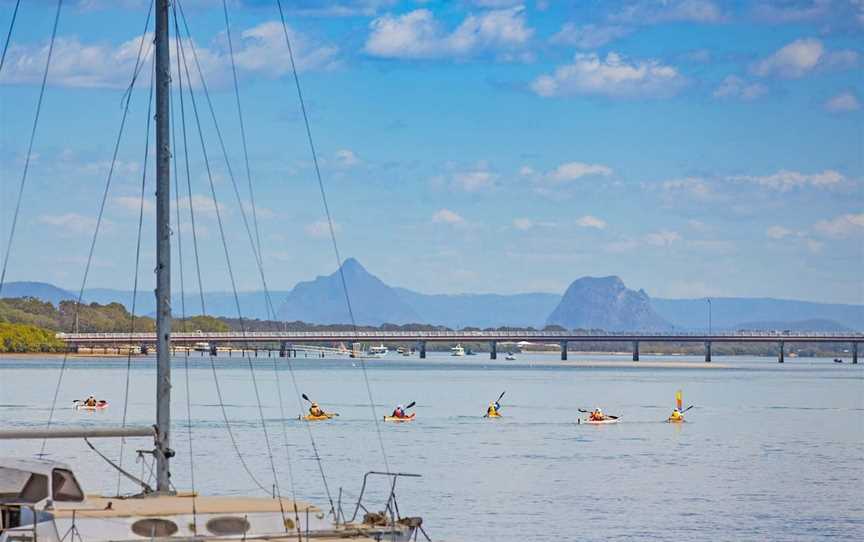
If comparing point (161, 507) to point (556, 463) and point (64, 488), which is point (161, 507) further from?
point (556, 463)

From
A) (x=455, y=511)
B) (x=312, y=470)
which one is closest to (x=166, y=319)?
(x=455, y=511)

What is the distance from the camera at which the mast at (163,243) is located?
34219mm

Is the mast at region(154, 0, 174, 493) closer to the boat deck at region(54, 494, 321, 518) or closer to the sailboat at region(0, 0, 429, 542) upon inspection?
the sailboat at region(0, 0, 429, 542)

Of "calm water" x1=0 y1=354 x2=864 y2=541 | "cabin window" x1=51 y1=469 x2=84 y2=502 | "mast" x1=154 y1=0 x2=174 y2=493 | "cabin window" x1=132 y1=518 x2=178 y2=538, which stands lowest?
"calm water" x1=0 y1=354 x2=864 y2=541

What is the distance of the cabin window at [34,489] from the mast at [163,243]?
4.15 metres

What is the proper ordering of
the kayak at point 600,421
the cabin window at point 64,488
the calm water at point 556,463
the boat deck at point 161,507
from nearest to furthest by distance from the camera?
1. the boat deck at point 161,507
2. the cabin window at point 64,488
3. the calm water at point 556,463
4. the kayak at point 600,421

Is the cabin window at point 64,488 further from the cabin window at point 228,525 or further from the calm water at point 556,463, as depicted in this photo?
the calm water at point 556,463

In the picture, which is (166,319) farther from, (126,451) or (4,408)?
(4,408)

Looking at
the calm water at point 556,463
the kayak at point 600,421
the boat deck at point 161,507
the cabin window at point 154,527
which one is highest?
the boat deck at point 161,507

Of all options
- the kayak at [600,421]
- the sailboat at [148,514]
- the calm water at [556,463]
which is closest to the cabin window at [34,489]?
the sailboat at [148,514]

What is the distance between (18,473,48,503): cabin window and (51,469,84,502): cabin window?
24cm

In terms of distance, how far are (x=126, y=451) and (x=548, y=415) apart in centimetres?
5345

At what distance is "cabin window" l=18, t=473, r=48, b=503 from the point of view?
29.7 meters

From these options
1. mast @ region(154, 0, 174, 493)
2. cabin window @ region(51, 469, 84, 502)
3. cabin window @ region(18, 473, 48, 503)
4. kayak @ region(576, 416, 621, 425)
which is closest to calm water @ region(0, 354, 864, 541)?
kayak @ region(576, 416, 621, 425)
